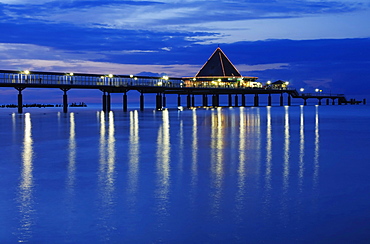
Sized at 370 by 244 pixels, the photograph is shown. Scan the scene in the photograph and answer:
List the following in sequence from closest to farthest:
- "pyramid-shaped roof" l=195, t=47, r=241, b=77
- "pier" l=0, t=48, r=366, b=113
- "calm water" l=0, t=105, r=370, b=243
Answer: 1. "calm water" l=0, t=105, r=370, b=243
2. "pier" l=0, t=48, r=366, b=113
3. "pyramid-shaped roof" l=195, t=47, r=241, b=77

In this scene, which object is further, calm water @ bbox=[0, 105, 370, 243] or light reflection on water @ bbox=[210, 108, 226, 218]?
light reflection on water @ bbox=[210, 108, 226, 218]

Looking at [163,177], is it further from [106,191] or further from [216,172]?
[106,191]

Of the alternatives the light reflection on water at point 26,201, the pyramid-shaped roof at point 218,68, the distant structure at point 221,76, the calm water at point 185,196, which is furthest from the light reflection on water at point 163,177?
the pyramid-shaped roof at point 218,68

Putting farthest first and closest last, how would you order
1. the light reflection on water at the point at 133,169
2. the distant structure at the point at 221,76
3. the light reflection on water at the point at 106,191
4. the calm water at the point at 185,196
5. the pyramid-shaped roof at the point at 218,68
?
the pyramid-shaped roof at the point at 218,68 → the distant structure at the point at 221,76 → the light reflection on water at the point at 133,169 → the light reflection on water at the point at 106,191 → the calm water at the point at 185,196

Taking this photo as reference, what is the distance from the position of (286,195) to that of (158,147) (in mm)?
11402

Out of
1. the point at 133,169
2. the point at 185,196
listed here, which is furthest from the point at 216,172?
the point at 185,196

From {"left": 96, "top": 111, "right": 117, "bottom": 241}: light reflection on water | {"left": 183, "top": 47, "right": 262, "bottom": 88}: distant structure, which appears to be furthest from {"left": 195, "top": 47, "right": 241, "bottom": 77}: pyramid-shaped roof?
{"left": 96, "top": 111, "right": 117, "bottom": 241}: light reflection on water

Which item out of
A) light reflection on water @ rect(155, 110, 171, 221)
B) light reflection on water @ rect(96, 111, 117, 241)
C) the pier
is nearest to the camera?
light reflection on water @ rect(96, 111, 117, 241)

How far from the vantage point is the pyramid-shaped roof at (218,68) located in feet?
360

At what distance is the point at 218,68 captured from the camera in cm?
11056

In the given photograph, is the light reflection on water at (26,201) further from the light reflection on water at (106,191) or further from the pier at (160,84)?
the pier at (160,84)

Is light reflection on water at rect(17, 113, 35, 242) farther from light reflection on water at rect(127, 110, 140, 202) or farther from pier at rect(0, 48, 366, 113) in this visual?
pier at rect(0, 48, 366, 113)

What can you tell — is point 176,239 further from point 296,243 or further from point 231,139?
point 231,139

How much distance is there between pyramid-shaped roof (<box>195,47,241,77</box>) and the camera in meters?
110
